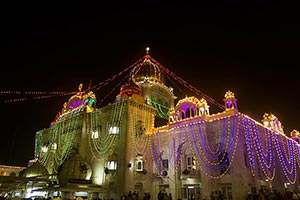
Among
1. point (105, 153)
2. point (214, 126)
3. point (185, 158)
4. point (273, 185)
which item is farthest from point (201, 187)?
point (105, 153)

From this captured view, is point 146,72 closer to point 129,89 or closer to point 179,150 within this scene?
point 129,89

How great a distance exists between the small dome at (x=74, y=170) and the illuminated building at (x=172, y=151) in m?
0.10

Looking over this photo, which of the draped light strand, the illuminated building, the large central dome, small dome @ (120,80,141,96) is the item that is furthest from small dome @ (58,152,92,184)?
the draped light strand

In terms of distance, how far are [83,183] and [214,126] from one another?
14472 mm

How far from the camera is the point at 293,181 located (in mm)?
32562

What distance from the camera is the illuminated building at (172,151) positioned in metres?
24.6

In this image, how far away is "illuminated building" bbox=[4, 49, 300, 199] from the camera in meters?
24.6

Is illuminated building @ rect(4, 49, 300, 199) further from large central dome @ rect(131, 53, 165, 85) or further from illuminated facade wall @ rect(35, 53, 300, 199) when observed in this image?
large central dome @ rect(131, 53, 165, 85)

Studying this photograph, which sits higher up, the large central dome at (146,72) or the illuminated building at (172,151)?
the large central dome at (146,72)

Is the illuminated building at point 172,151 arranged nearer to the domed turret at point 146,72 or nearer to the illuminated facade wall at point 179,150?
the illuminated facade wall at point 179,150

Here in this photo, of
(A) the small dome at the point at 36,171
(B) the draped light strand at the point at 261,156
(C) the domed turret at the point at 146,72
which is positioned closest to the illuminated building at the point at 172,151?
(B) the draped light strand at the point at 261,156

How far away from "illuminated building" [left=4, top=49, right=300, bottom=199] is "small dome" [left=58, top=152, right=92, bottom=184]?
10 cm

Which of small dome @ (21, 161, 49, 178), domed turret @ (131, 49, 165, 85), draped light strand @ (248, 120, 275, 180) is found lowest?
small dome @ (21, 161, 49, 178)

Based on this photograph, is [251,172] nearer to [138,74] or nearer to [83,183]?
[83,183]
